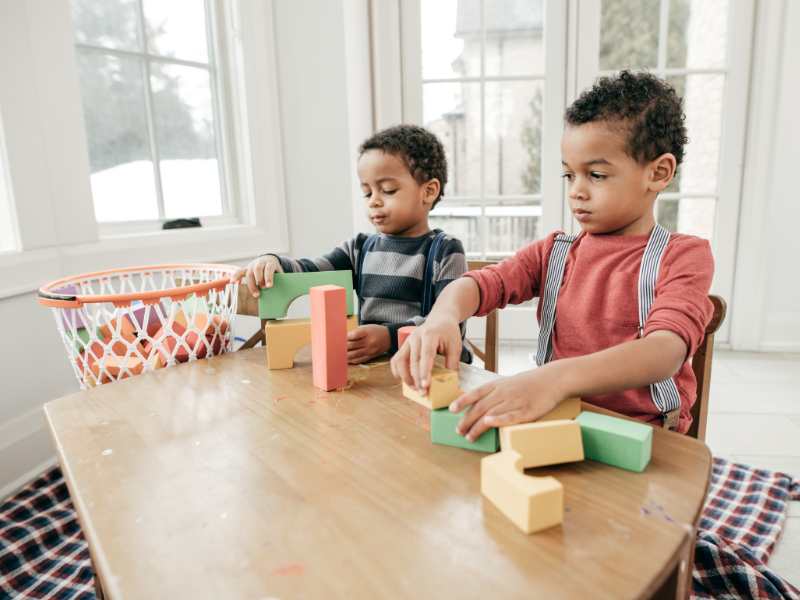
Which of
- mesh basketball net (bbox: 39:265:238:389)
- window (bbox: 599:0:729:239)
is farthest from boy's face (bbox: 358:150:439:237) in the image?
window (bbox: 599:0:729:239)

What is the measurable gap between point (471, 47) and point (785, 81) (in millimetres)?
1321

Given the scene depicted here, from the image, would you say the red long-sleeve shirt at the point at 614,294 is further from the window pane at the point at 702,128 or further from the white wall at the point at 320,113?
the window pane at the point at 702,128

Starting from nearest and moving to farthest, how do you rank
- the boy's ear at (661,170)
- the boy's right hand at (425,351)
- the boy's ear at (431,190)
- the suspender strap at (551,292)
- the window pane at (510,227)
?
the boy's right hand at (425,351) < the boy's ear at (661,170) < the suspender strap at (551,292) < the boy's ear at (431,190) < the window pane at (510,227)

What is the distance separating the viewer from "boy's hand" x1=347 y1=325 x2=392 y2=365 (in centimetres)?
85

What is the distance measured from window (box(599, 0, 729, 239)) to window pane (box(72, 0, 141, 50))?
73.5 inches

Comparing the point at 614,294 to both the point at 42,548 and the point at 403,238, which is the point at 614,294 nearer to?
the point at 403,238

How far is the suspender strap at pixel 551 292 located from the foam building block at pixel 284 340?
1.36 ft

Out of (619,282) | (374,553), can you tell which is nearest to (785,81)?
(619,282)

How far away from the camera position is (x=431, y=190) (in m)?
1.20

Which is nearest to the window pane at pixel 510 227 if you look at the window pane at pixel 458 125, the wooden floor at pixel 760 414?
the window pane at pixel 458 125

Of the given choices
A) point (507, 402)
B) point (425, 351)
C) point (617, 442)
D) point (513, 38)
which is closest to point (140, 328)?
point (425, 351)

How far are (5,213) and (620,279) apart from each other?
1508 mm

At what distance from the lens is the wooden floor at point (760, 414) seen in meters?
1.27

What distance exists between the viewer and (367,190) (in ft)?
3.90
